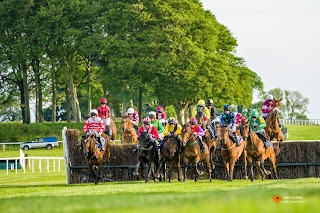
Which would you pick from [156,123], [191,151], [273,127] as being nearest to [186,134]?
[191,151]

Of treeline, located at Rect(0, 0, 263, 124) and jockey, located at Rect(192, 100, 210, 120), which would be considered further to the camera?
treeline, located at Rect(0, 0, 263, 124)

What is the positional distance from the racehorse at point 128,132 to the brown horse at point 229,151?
19.4 ft

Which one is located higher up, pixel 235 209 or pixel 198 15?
pixel 198 15

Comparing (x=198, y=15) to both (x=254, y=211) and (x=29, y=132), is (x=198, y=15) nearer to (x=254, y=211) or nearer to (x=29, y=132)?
(x=29, y=132)

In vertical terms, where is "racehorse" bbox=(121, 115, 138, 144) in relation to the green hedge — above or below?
below

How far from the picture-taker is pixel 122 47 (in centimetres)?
7112

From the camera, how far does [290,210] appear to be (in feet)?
41.5

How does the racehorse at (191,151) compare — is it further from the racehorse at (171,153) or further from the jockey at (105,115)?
the jockey at (105,115)

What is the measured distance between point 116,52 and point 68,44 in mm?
4099

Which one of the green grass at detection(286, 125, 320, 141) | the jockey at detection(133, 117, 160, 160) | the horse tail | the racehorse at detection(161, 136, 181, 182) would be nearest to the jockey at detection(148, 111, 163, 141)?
the racehorse at detection(161, 136, 181, 182)

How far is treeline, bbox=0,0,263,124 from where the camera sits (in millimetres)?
71500

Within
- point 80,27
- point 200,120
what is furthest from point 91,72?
point 200,120

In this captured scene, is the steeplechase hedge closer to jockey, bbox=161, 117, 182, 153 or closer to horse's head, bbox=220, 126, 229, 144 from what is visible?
jockey, bbox=161, 117, 182, 153

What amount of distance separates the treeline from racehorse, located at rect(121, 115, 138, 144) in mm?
33170
